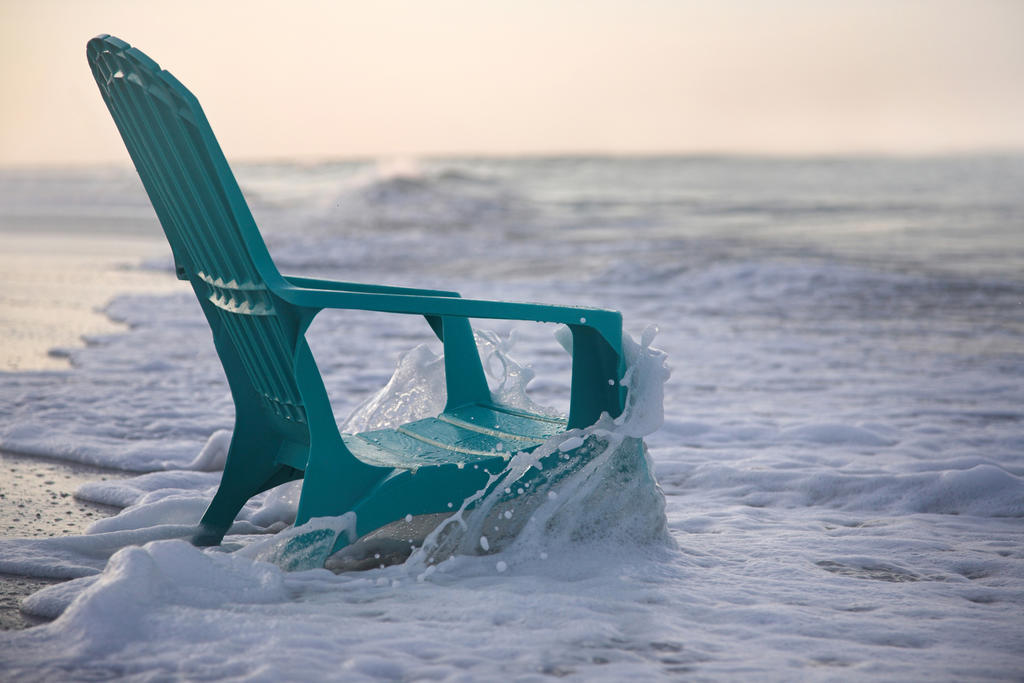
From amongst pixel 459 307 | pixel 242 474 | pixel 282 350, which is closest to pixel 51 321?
pixel 242 474

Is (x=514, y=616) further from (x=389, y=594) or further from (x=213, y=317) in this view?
(x=213, y=317)

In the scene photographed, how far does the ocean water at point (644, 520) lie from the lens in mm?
2303

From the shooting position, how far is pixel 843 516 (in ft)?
11.7

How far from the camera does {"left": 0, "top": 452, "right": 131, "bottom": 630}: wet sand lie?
8.73 ft

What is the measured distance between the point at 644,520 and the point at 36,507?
2.18 m

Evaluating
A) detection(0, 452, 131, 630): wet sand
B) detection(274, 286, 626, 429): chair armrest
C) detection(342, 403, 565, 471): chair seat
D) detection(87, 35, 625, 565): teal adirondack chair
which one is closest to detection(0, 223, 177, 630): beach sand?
detection(0, 452, 131, 630): wet sand

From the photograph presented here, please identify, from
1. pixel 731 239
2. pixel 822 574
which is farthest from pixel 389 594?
pixel 731 239

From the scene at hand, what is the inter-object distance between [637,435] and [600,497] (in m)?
0.23

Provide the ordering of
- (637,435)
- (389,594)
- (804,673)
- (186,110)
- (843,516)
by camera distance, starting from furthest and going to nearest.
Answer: (843,516)
(637,435)
(389,594)
(186,110)
(804,673)

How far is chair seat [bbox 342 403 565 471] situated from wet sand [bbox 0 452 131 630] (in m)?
0.99

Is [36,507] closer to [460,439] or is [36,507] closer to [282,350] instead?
[282,350]

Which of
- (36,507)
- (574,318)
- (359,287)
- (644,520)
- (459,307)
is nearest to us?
(459,307)

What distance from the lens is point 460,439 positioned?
310 centimetres

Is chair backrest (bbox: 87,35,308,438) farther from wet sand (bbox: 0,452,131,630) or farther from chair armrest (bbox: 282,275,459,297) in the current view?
wet sand (bbox: 0,452,131,630)
